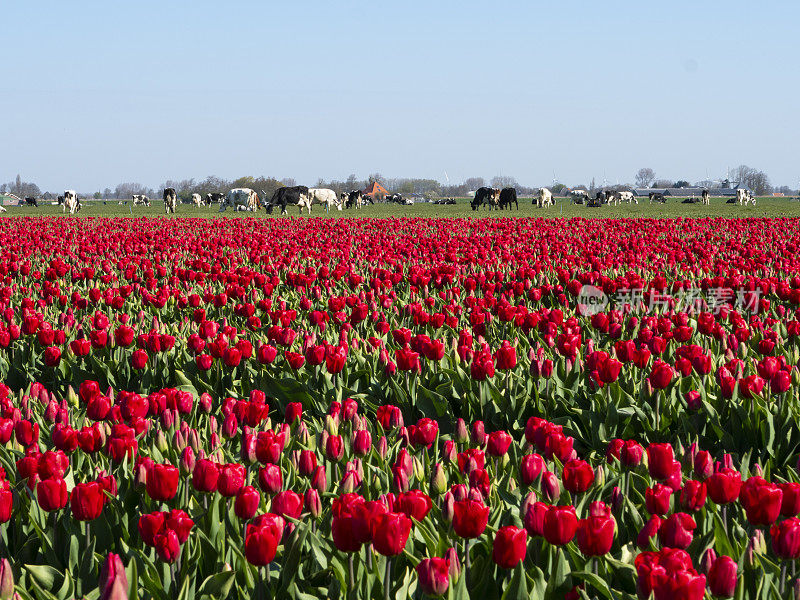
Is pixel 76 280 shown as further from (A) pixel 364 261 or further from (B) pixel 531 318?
(B) pixel 531 318

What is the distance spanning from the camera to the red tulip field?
2.41 m

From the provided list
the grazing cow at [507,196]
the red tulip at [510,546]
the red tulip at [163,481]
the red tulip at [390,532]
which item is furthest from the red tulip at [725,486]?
the grazing cow at [507,196]

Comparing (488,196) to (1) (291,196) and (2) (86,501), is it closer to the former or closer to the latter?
(1) (291,196)

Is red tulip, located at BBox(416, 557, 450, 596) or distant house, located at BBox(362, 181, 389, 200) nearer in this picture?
red tulip, located at BBox(416, 557, 450, 596)

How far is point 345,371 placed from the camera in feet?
18.2

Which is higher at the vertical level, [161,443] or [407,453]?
[407,453]

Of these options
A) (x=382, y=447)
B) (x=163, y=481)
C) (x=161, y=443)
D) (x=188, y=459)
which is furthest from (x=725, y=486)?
(x=161, y=443)

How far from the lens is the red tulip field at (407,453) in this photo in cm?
241

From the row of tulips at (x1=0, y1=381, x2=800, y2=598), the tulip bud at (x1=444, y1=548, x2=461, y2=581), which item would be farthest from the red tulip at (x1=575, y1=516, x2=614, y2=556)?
the tulip bud at (x1=444, y1=548, x2=461, y2=581)

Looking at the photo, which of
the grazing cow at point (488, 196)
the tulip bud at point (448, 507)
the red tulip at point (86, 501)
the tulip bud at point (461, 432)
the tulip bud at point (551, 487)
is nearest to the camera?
the red tulip at point (86, 501)

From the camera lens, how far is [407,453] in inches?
123

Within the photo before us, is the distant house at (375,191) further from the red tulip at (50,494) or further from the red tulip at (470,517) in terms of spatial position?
the red tulip at (470,517)

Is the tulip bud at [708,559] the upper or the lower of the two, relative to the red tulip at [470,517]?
lower

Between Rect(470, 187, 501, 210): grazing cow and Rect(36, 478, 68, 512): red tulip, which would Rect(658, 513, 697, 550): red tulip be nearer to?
Rect(36, 478, 68, 512): red tulip
